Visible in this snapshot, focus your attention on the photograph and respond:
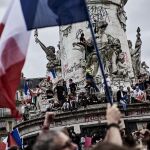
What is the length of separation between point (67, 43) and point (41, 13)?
23668 mm

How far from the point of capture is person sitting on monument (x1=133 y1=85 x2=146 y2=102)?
2781 cm

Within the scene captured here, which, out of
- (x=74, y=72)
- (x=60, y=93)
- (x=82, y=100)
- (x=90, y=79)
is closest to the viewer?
(x=82, y=100)

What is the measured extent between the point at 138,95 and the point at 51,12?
748 inches

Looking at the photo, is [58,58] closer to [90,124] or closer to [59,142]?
[90,124]

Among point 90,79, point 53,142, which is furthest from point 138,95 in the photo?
point 53,142

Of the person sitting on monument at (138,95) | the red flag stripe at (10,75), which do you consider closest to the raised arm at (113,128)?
the red flag stripe at (10,75)

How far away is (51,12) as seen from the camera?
9.68m

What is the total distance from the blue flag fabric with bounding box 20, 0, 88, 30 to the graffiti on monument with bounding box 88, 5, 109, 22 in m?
23.2


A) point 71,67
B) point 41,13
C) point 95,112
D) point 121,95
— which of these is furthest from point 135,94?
point 41,13

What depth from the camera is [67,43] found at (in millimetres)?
33219

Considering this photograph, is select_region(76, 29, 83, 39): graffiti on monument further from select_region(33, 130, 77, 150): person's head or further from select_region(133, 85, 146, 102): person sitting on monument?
select_region(33, 130, 77, 150): person's head

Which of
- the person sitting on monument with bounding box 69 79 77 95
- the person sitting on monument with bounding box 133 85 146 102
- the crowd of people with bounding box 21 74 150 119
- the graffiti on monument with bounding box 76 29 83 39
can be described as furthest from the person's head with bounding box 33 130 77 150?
the graffiti on monument with bounding box 76 29 83 39

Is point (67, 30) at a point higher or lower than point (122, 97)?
higher

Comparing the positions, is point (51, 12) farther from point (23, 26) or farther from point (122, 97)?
point (122, 97)
